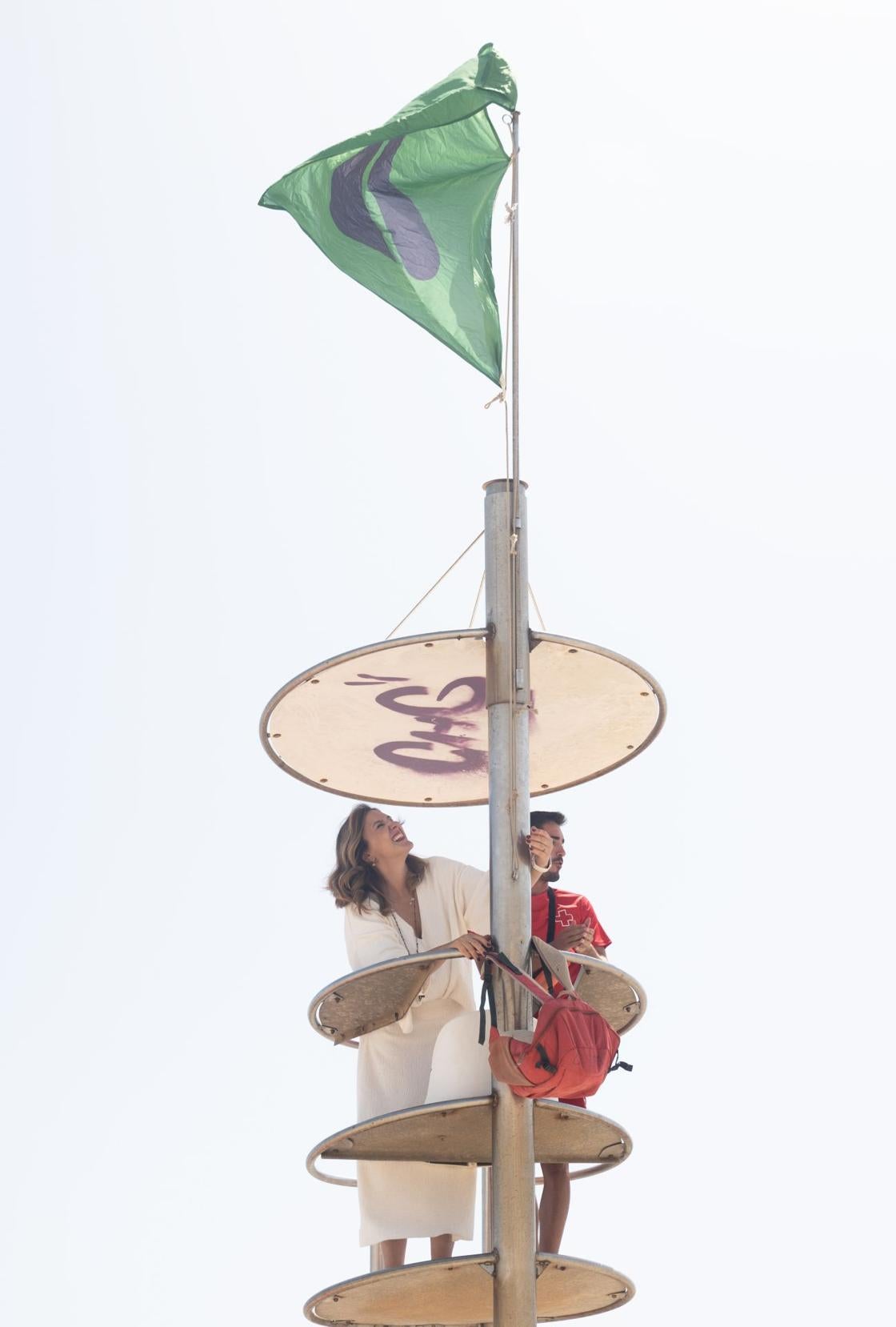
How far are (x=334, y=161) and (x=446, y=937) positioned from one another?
235 inches

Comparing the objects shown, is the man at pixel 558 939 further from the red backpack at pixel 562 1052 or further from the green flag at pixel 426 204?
the green flag at pixel 426 204

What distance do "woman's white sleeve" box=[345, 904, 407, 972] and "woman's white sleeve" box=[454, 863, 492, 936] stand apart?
1.91 feet

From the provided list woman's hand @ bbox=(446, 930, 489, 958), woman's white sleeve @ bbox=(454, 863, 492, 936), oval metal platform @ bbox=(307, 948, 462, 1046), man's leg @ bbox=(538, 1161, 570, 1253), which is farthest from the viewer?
woman's white sleeve @ bbox=(454, 863, 492, 936)

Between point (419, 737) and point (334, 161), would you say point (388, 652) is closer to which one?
point (419, 737)

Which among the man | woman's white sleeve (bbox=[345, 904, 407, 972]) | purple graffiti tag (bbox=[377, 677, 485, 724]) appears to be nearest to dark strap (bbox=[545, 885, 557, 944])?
the man

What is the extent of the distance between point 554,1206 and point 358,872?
8.93 feet

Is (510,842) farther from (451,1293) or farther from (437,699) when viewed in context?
(451,1293)

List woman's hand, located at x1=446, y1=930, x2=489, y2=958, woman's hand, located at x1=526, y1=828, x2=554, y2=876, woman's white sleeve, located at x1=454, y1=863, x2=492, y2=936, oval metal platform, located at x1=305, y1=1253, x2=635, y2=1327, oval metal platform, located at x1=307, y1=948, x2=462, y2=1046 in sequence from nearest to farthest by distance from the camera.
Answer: oval metal platform, located at x1=305, y1=1253, x2=635, y2=1327 < woman's hand, located at x1=446, y1=930, x2=489, y2=958 < woman's hand, located at x1=526, y1=828, x2=554, y2=876 < oval metal platform, located at x1=307, y1=948, x2=462, y2=1046 < woman's white sleeve, located at x1=454, y1=863, x2=492, y2=936

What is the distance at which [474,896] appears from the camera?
1301cm

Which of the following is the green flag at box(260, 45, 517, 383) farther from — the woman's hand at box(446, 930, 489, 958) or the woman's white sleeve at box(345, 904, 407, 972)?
the woman's hand at box(446, 930, 489, 958)

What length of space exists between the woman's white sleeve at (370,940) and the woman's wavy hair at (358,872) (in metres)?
0.08

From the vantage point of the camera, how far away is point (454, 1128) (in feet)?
37.5

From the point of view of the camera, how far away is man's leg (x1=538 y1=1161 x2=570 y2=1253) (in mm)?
12531

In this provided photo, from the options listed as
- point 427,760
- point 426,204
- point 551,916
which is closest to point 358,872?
point 427,760
